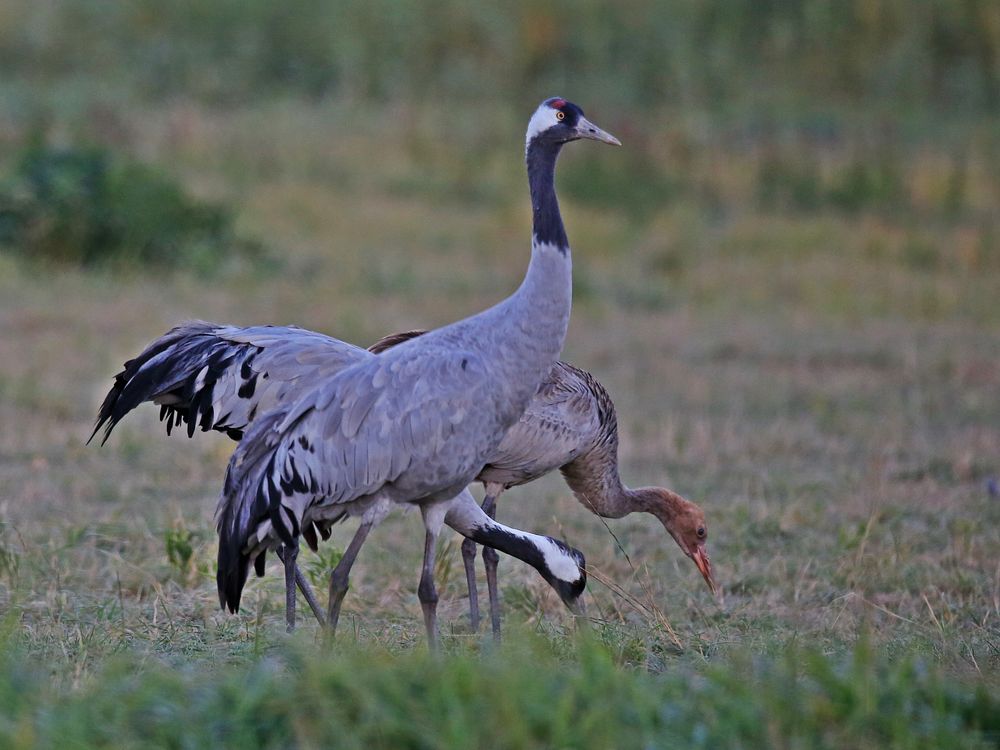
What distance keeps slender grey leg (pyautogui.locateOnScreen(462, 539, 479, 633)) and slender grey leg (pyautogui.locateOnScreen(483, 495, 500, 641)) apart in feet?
0.19

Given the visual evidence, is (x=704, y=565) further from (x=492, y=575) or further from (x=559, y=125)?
(x=559, y=125)

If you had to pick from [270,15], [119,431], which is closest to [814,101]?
[270,15]

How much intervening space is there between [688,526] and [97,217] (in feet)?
25.3

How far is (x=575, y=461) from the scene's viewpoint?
5863mm

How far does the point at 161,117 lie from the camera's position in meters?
16.5

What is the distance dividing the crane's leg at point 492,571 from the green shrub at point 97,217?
6.69 m

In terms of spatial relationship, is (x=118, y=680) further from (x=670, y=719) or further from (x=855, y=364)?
(x=855, y=364)

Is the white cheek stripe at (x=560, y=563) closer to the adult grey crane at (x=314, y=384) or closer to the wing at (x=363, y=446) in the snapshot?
the adult grey crane at (x=314, y=384)

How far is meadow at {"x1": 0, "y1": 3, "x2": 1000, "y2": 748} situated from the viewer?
344 centimetres

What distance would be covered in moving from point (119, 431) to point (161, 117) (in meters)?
9.08

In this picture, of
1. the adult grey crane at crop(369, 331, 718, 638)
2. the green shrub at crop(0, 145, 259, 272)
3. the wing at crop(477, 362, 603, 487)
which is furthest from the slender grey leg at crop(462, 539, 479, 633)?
the green shrub at crop(0, 145, 259, 272)

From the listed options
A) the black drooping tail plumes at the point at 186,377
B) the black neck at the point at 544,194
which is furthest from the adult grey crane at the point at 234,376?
the black neck at the point at 544,194

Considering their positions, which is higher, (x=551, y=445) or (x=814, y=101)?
(x=814, y=101)

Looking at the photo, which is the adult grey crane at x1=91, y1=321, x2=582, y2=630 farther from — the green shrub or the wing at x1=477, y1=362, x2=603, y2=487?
the green shrub
